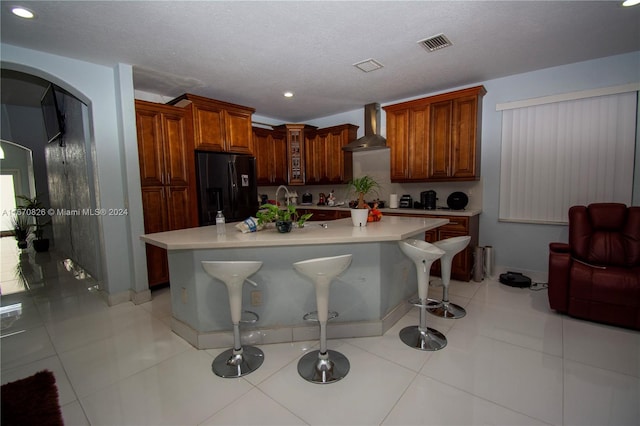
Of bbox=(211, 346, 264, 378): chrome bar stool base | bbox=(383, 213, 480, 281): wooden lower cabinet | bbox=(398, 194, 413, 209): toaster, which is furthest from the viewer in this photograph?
bbox=(398, 194, 413, 209): toaster

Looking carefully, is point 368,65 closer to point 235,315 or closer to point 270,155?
point 270,155

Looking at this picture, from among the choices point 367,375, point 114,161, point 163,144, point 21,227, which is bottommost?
point 367,375

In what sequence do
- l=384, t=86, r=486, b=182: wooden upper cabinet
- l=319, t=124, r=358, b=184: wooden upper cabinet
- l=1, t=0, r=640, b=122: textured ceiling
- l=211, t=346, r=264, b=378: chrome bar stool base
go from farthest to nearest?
1. l=319, t=124, r=358, b=184: wooden upper cabinet
2. l=384, t=86, r=486, b=182: wooden upper cabinet
3. l=1, t=0, r=640, b=122: textured ceiling
4. l=211, t=346, r=264, b=378: chrome bar stool base

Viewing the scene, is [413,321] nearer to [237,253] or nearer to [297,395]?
[297,395]

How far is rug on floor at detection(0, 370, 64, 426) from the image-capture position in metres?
1.67

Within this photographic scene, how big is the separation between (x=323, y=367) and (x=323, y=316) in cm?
39

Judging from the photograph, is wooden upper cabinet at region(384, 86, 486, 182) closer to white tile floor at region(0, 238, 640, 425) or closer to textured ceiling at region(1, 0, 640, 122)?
textured ceiling at region(1, 0, 640, 122)

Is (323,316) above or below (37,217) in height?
below

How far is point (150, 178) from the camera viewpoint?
12.2 feet

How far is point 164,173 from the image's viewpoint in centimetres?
385

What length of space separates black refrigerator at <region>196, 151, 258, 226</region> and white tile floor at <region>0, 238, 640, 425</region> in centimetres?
160

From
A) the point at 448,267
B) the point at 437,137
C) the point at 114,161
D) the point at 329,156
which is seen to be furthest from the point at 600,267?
the point at 114,161

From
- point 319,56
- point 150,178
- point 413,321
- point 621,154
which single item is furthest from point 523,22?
point 150,178

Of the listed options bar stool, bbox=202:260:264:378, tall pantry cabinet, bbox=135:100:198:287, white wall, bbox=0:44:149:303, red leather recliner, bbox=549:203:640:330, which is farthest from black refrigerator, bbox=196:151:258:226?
red leather recliner, bbox=549:203:640:330
